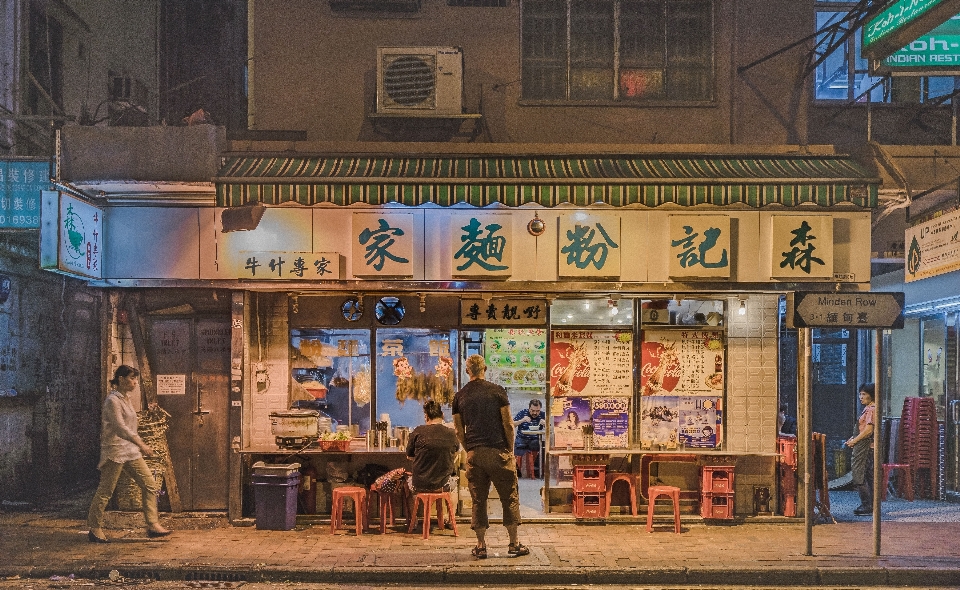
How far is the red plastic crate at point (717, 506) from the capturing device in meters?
11.6

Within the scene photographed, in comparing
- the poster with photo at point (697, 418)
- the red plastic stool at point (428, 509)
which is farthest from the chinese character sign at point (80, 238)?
the poster with photo at point (697, 418)

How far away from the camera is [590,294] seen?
1180cm

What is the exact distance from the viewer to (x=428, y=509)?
10.3m

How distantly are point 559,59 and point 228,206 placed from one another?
5555mm

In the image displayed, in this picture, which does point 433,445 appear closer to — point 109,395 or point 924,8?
point 109,395

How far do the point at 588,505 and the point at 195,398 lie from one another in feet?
19.1

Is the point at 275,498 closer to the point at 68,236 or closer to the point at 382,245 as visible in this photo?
the point at 382,245

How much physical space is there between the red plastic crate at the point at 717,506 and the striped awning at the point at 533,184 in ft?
13.3

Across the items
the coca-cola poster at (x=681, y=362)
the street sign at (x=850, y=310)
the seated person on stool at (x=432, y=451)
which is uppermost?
the street sign at (x=850, y=310)

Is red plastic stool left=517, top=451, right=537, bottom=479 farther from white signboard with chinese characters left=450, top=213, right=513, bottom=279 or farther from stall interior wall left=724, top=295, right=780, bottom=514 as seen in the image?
white signboard with chinese characters left=450, top=213, right=513, bottom=279

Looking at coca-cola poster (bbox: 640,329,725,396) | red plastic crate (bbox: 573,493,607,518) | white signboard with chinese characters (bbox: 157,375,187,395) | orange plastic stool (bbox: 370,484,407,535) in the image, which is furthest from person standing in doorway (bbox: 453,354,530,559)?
white signboard with chinese characters (bbox: 157,375,187,395)

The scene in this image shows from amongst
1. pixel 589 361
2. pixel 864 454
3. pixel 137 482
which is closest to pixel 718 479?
pixel 589 361

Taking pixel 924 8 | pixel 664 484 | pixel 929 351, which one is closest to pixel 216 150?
pixel 664 484

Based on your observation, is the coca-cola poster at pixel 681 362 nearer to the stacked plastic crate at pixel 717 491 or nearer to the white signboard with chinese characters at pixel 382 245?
the stacked plastic crate at pixel 717 491
